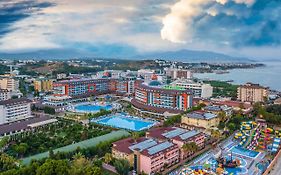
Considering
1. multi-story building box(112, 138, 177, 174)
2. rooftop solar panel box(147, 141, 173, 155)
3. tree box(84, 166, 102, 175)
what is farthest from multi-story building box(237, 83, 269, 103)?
tree box(84, 166, 102, 175)

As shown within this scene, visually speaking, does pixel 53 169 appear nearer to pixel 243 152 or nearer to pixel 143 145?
pixel 143 145

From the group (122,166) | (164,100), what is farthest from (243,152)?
(164,100)

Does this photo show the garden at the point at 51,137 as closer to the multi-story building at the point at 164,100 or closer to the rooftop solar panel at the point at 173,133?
the rooftop solar panel at the point at 173,133

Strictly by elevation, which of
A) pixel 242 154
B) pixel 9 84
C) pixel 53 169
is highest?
pixel 9 84

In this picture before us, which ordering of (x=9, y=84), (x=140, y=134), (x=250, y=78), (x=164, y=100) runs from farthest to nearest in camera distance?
(x=250, y=78) < (x=9, y=84) < (x=164, y=100) < (x=140, y=134)

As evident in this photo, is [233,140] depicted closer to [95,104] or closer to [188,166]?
[188,166]

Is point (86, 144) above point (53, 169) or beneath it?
beneath
